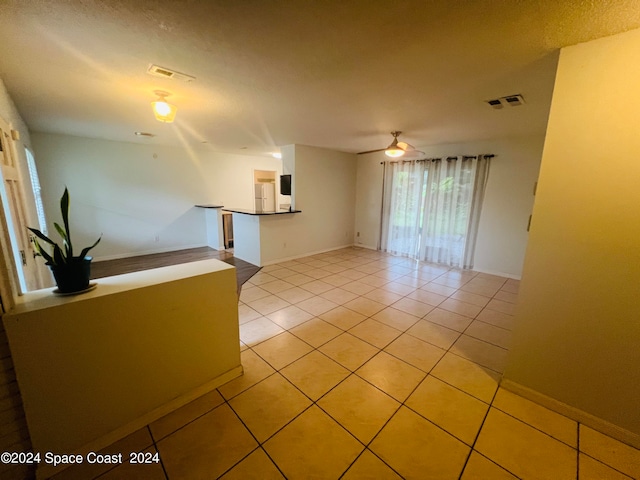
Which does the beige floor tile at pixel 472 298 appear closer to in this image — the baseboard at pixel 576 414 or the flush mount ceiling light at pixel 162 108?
the baseboard at pixel 576 414

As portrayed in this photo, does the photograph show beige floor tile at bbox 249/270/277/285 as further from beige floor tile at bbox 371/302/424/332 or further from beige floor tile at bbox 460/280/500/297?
beige floor tile at bbox 460/280/500/297

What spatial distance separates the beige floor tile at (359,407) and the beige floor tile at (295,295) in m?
1.47

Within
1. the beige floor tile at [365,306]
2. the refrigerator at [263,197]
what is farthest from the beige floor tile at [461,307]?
the refrigerator at [263,197]

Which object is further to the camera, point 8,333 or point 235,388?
→ point 235,388

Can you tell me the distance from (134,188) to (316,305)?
182 inches

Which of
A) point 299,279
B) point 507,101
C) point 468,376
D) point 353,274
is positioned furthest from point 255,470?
point 507,101

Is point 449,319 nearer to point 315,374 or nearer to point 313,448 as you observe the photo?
point 315,374

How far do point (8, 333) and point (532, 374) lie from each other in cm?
296

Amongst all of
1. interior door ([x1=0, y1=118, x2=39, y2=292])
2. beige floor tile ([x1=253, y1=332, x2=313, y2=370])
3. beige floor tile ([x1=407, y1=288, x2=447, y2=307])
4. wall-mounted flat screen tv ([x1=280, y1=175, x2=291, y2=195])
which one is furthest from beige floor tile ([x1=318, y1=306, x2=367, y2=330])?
wall-mounted flat screen tv ([x1=280, y1=175, x2=291, y2=195])

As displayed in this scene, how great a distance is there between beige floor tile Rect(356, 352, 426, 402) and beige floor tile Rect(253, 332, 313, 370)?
1.79 ft

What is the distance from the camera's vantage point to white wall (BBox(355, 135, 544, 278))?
12.5ft

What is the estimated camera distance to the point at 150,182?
5.15 metres

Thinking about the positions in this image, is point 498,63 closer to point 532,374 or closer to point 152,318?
point 532,374

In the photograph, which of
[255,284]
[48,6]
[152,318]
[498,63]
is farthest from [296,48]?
[255,284]
